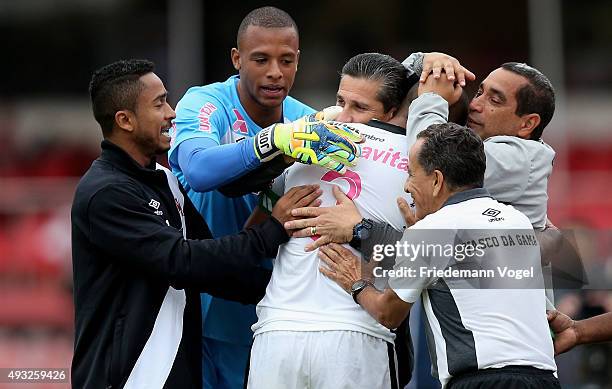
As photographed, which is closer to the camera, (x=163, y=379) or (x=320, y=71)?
(x=163, y=379)

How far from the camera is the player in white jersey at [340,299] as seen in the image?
4.53m

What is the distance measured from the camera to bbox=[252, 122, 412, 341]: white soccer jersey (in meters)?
4.60

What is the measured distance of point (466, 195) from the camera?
4.34 metres

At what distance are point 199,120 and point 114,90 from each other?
0.43 metres

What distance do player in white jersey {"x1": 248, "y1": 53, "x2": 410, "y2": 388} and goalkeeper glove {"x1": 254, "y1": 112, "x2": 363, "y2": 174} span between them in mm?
103

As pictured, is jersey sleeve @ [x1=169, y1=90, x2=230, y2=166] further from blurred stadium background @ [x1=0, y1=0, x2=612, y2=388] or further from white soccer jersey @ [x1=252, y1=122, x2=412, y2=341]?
blurred stadium background @ [x1=0, y1=0, x2=612, y2=388]

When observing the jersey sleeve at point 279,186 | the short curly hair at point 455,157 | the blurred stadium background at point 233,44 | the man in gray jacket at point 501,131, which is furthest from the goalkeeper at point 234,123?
the blurred stadium background at point 233,44

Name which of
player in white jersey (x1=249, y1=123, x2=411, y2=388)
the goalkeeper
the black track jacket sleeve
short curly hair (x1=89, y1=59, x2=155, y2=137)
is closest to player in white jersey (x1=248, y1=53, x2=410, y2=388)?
player in white jersey (x1=249, y1=123, x2=411, y2=388)

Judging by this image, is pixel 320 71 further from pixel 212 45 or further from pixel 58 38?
pixel 58 38

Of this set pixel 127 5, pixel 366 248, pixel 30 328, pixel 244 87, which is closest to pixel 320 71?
pixel 127 5

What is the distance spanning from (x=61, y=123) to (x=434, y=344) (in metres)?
9.53

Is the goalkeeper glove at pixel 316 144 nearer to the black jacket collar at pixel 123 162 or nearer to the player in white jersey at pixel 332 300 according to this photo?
the player in white jersey at pixel 332 300

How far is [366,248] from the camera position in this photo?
4.68 metres

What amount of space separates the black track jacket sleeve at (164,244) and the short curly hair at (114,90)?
0.41 m
